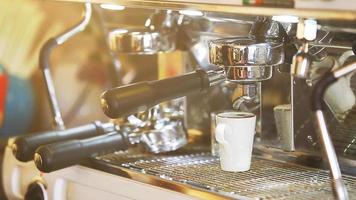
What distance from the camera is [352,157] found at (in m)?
0.86

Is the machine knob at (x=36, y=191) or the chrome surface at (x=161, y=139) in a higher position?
the chrome surface at (x=161, y=139)

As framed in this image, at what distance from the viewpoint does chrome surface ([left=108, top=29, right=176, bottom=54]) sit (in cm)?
98

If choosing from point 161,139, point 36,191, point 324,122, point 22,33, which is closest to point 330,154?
point 324,122

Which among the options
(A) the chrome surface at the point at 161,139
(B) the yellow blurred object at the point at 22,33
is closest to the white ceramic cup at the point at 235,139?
(A) the chrome surface at the point at 161,139

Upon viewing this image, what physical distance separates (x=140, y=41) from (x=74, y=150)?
175 mm

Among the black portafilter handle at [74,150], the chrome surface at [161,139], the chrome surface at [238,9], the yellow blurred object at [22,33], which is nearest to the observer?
the chrome surface at [238,9]

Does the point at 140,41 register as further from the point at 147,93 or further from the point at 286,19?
the point at 286,19

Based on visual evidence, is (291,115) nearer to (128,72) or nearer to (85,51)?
(128,72)

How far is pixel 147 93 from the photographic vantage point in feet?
2.67

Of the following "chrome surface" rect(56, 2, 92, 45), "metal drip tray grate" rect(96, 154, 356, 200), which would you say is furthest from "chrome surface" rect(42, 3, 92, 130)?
"metal drip tray grate" rect(96, 154, 356, 200)

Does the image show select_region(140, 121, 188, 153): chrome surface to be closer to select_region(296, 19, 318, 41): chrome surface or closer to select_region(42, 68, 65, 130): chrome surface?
select_region(42, 68, 65, 130): chrome surface

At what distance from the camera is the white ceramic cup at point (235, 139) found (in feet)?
2.84

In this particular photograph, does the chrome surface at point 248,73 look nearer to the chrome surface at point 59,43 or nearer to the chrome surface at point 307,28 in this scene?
the chrome surface at point 307,28

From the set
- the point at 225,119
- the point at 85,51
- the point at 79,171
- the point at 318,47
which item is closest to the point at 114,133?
the point at 79,171
